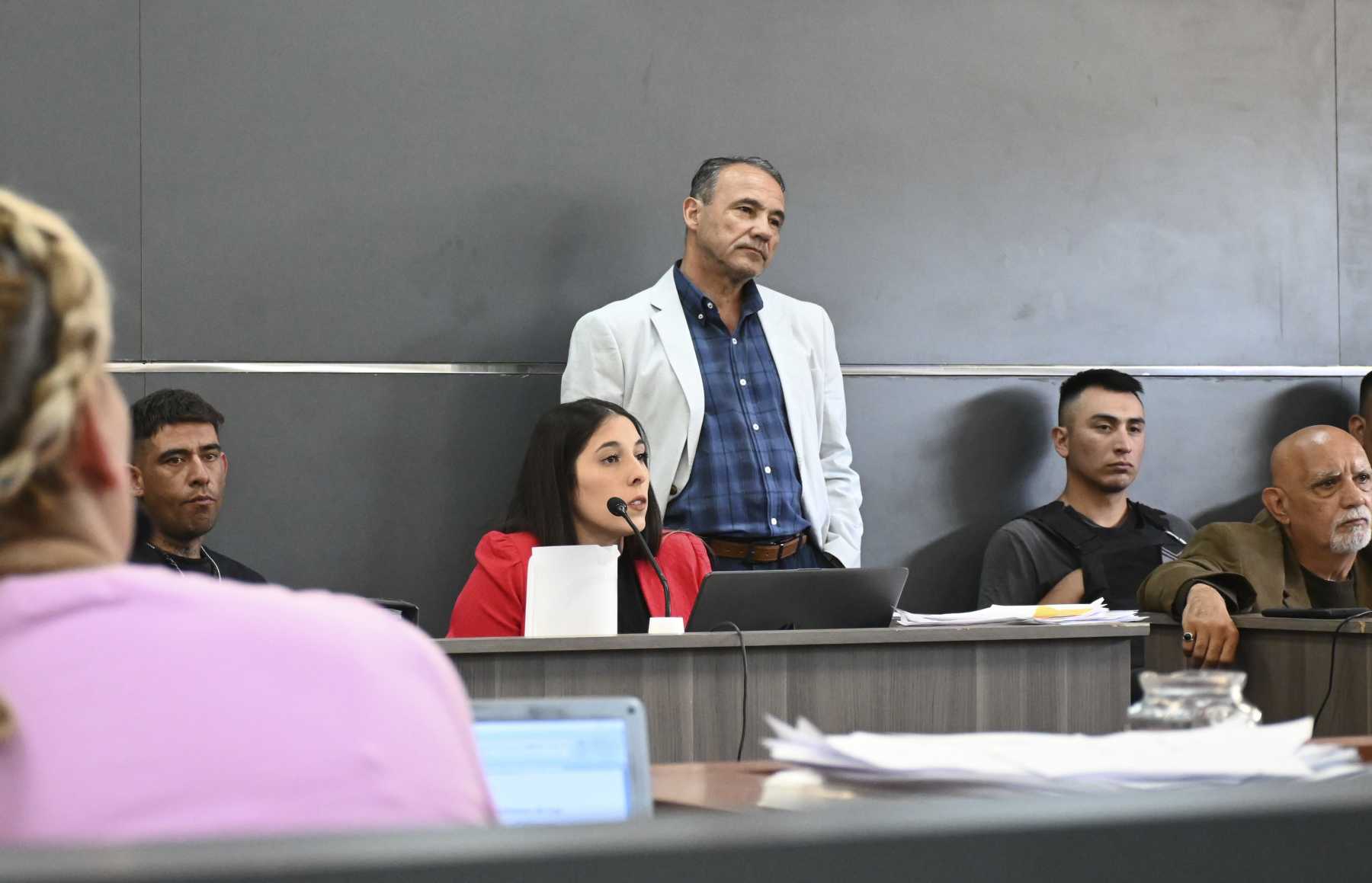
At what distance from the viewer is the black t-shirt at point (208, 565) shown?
132 inches

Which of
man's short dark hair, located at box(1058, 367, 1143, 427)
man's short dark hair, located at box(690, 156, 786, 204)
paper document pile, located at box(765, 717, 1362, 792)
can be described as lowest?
paper document pile, located at box(765, 717, 1362, 792)

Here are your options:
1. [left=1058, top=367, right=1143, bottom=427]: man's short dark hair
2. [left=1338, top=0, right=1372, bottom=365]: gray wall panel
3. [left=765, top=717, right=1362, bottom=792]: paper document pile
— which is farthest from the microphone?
[left=1338, top=0, right=1372, bottom=365]: gray wall panel

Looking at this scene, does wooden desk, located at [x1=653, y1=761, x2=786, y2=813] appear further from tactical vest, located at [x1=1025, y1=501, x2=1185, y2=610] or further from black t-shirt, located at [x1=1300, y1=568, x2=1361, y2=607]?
tactical vest, located at [x1=1025, y1=501, x2=1185, y2=610]

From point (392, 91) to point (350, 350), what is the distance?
72cm

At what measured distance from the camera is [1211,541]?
11.1ft

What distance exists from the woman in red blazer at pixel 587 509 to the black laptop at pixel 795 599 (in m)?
0.46

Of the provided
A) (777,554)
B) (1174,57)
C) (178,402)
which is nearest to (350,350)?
(178,402)

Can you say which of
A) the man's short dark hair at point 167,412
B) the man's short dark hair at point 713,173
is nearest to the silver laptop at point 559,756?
the man's short dark hair at point 167,412

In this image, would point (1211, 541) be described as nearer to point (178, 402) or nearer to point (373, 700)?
point (178, 402)

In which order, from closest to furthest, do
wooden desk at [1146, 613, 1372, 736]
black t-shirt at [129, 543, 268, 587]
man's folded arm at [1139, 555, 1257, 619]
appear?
1. wooden desk at [1146, 613, 1372, 736]
2. man's folded arm at [1139, 555, 1257, 619]
3. black t-shirt at [129, 543, 268, 587]

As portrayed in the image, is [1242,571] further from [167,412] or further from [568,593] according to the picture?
[167,412]

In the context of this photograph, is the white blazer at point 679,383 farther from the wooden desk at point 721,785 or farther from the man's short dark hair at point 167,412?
the wooden desk at point 721,785

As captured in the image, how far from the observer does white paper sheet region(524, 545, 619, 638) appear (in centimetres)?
251

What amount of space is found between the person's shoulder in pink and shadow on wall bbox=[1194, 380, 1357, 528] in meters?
4.60
